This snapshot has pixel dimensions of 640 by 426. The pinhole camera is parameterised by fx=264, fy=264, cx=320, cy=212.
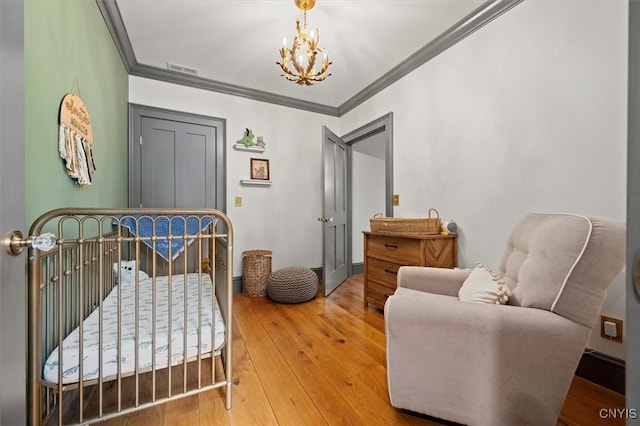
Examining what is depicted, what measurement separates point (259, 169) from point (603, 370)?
3.39 meters

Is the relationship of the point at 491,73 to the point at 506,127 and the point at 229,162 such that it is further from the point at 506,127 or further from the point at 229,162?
the point at 229,162

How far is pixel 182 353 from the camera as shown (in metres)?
1.22

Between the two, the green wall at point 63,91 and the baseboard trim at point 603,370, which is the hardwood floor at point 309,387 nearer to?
the baseboard trim at point 603,370

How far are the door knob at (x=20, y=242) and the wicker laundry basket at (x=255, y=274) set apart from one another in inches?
101

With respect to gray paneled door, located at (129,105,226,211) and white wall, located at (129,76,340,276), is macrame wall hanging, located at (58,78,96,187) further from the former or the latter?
white wall, located at (129,76,340,276)

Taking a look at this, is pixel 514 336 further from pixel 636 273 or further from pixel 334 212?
pixel 334 212

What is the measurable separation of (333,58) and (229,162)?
168 centimetres

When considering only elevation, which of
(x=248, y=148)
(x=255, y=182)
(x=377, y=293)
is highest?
(x=248, y=148)

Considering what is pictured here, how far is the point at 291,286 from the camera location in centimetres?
279

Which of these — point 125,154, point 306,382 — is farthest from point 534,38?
point 125,154

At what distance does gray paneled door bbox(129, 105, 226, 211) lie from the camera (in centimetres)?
288

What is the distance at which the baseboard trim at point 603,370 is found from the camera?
4.59ft

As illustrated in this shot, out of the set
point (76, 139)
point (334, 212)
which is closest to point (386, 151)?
point (334, 212)

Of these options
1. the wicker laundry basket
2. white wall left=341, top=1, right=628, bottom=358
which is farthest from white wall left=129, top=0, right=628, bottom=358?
the wicker laundry basket
